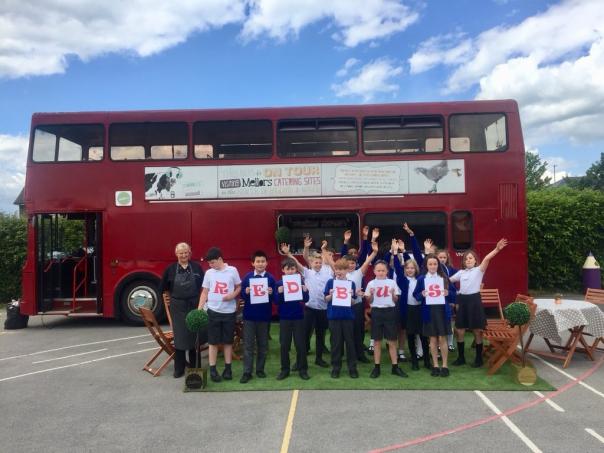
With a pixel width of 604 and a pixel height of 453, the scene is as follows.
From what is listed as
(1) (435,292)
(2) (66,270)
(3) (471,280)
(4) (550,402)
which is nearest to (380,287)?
(1) (435,292)

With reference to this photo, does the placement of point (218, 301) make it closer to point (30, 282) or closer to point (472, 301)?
point (472, 301)

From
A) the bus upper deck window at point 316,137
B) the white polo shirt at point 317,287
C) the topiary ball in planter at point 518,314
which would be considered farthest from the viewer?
the bus upper deck window at point 316,137

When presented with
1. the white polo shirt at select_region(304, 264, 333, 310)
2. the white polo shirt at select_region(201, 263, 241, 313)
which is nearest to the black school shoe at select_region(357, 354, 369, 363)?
the white polo shirt at select_region(304, 264, 333, 310)

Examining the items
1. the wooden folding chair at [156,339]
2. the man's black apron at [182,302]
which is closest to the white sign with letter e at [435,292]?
the man's black apron at [182,302]

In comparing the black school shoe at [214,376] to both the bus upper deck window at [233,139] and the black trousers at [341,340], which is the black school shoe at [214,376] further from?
the bus upper deck window at [233,139]

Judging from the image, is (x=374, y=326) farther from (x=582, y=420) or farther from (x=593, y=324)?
(x=593, y=324)

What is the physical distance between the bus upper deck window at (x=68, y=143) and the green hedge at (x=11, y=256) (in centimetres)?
496

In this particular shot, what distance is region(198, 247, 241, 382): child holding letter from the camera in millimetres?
5574

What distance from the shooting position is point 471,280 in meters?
5.94

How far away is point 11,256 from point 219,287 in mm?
10038

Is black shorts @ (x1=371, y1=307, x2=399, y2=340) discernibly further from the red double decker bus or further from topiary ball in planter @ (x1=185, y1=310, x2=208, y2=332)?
the red double decker bus

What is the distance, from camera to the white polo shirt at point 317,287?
609cm

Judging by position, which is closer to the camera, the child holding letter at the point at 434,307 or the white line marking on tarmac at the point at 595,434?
the white line marking on tarmac at the point at 595,434

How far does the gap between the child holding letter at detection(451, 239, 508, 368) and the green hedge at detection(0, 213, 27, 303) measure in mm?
11864
